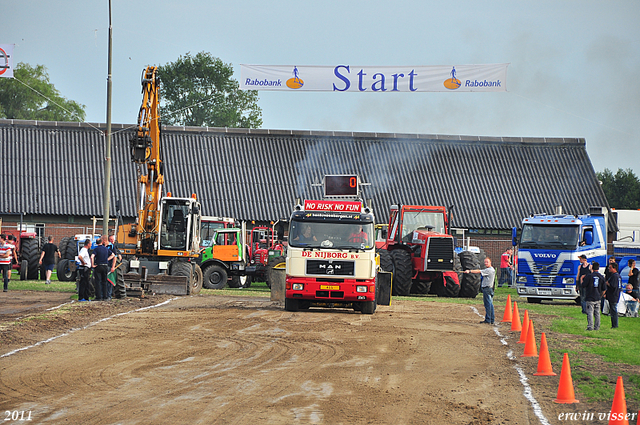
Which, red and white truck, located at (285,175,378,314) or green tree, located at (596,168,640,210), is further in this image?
green tree, located at (596,168,640,210)

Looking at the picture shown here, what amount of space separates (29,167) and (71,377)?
37.7m

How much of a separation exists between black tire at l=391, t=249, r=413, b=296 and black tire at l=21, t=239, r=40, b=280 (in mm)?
15609

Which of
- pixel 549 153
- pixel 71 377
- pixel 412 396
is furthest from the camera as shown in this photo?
pixel 549 153

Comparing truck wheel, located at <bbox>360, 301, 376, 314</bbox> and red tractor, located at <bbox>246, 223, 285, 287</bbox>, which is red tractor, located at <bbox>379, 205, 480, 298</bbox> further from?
truck wheel, located at <bbox>360, 301, 376, 314</bbox>

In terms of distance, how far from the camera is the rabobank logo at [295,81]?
2656 cm

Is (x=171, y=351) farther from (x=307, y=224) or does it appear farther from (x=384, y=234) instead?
(x=384, y=234)

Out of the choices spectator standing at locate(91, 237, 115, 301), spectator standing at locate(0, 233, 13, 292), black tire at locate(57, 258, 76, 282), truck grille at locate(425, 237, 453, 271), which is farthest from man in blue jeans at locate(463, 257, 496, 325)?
black tire at locate(57, 258, 76, 282)

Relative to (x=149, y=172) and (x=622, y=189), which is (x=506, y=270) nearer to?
(x=149, y=172)

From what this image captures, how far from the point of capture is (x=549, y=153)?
167 feet

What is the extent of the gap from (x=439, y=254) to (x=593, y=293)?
9548 millimetres

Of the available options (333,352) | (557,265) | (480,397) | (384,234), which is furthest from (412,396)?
(557,265)

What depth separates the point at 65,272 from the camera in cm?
3262

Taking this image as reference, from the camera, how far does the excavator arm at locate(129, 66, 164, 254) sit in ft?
84.5

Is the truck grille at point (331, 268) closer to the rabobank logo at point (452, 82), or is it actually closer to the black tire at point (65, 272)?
the rabobank logo at point (452, 82)
